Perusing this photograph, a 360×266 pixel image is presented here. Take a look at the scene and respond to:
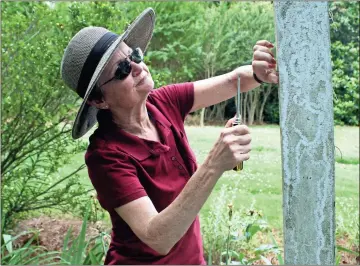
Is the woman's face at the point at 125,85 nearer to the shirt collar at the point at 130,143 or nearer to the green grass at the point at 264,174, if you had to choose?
the shirt collar at the point at 130,143

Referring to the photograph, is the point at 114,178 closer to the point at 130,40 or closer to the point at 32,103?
the point at 130,40

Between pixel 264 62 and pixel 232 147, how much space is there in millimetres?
381

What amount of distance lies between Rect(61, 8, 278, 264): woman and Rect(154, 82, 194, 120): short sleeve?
0.04m

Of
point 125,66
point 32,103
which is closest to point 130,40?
point 125,66

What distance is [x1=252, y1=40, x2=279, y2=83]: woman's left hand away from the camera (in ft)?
4.58

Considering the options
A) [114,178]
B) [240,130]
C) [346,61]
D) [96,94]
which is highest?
[346,61]

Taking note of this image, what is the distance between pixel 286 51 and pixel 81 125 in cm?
65

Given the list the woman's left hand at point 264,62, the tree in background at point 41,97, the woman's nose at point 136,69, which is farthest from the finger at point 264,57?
the tree in background at point 41,97

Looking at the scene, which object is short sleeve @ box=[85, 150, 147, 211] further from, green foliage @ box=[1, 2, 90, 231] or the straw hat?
green foliage @ box=[1, 2, 90, 231]

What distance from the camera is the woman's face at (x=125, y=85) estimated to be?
1423 millimetres

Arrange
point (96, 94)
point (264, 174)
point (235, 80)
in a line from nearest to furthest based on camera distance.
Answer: point (96, 94) → point (235, 80) → point (264, 174)

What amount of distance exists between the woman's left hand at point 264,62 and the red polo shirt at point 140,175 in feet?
0.94

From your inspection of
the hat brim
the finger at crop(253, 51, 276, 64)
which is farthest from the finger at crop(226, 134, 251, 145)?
the hat brim

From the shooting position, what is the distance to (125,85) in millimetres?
1428
